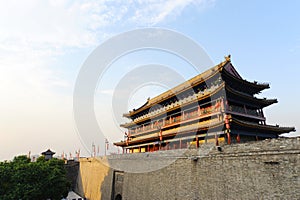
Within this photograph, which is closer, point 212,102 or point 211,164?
point 211,164

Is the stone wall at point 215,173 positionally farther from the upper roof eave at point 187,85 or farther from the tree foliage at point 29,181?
the upper roof eave at point 187,85

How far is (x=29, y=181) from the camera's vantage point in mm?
14414

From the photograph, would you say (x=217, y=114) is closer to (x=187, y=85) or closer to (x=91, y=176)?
(x=187, y=85)

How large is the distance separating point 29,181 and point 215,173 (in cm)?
1279

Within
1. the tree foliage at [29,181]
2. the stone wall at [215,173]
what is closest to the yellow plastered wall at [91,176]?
the stone wall at [215,173]

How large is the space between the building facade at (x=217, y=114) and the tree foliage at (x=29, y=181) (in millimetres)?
10063

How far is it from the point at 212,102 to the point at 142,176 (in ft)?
27.1

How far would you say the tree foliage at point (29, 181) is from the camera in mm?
13664

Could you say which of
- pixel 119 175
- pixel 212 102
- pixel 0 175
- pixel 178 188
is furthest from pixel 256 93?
pixel 0 175

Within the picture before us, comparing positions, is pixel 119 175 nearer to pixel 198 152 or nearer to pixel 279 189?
pixel 198 152

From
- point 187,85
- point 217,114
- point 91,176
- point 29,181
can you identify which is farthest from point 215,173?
point 91,176

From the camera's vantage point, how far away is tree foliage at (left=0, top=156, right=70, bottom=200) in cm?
1366

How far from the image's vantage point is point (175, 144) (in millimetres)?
19859

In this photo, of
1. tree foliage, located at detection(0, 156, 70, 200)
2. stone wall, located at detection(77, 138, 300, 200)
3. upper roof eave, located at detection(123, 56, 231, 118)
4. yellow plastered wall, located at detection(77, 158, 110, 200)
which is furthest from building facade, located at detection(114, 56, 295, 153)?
tree foliage, located at detection(0, 156, 70, 200)
